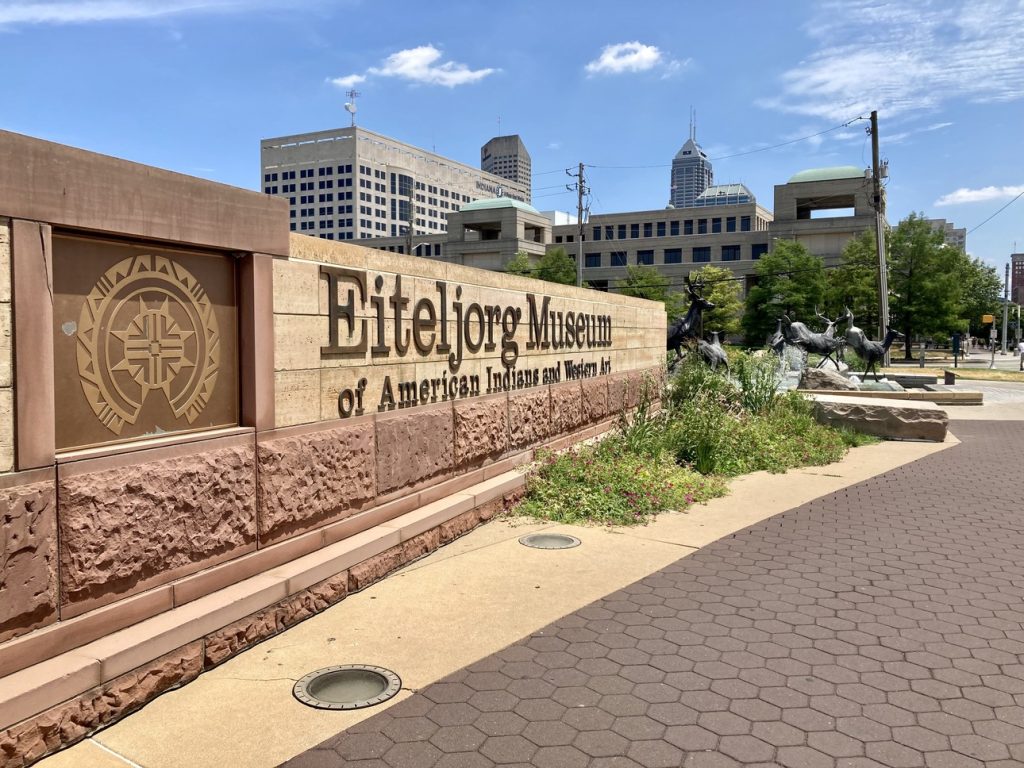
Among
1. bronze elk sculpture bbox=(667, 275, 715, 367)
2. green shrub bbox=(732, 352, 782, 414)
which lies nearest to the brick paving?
green shrub bbox=(732, 352, 782, 414)

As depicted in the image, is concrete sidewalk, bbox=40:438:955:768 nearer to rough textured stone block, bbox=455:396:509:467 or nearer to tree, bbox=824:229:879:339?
rough textured stone block, bbox=455:396:509:467

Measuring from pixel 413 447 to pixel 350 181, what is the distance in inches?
5143

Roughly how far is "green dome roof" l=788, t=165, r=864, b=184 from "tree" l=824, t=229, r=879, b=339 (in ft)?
63.1

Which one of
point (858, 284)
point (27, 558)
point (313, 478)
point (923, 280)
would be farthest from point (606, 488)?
point (858, 284)

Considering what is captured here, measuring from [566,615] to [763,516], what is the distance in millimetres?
3648

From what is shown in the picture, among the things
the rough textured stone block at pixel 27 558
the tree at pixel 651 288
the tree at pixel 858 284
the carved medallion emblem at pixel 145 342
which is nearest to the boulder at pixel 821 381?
the carved medallion emblem at pixel 145 342

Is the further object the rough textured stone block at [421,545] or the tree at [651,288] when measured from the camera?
the tree at [651,288]

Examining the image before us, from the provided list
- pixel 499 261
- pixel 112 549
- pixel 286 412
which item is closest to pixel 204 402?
pixel 286 412

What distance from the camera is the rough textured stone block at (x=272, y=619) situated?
4.16 metres

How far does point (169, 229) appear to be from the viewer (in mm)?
4051

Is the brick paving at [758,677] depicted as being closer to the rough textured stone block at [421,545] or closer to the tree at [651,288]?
the rough textured stone block at [421,545]

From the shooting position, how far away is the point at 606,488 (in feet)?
26.5

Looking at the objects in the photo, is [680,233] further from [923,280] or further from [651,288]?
[923,280]

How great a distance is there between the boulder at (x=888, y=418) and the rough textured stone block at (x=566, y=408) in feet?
21.0
